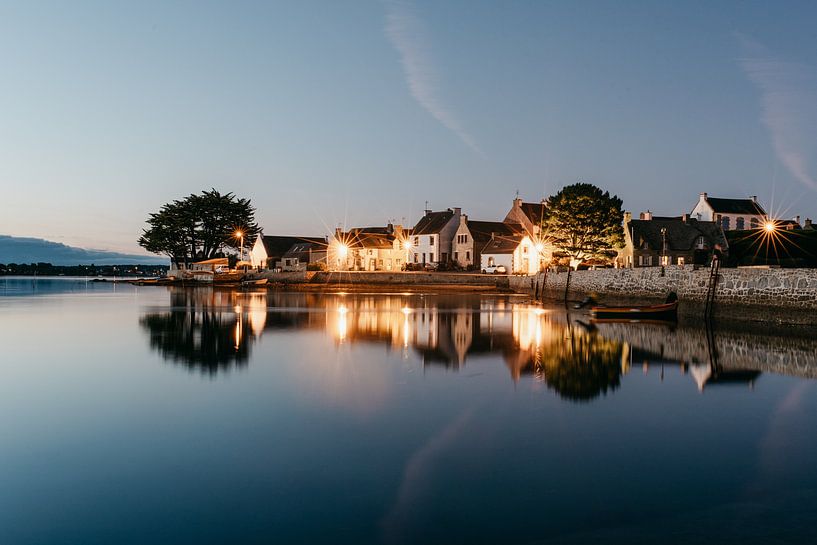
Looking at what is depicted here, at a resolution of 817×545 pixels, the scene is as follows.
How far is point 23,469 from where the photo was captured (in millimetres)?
9391

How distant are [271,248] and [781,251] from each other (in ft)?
258

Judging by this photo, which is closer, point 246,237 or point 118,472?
point 118,472

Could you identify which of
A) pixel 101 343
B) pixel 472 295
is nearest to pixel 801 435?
pixel 101 343

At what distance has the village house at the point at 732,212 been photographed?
3593 inches

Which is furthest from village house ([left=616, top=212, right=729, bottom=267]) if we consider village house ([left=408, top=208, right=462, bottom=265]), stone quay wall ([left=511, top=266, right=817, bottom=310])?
village house ([left=408, top=208, right=462, bottom=265])

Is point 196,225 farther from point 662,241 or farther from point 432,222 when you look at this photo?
point 662,241

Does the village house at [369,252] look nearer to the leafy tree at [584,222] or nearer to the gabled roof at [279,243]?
the gabled roof at [279,243]

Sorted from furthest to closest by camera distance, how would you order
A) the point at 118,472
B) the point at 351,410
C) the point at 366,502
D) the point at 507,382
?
the point at 507,382, the point at 351,410, the point at 118,472, the point at 366,502

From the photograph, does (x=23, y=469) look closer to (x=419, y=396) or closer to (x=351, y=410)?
(x=351, y=410)

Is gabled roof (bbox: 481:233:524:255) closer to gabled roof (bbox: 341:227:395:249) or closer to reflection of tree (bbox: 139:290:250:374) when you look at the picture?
gabled roof (bbox: 341:227:395:249)

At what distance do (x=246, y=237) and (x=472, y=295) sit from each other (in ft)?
193

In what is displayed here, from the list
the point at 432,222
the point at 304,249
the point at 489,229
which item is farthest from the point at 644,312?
the point at 304,249

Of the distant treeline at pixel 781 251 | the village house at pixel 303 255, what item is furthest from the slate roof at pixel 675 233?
the village house at pixel 303 255

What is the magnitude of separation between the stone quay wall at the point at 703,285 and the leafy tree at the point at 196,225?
67694 mm
